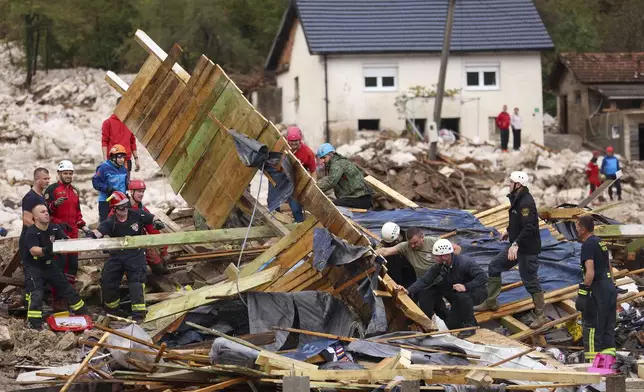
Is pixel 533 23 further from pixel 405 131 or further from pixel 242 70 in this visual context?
pixel 242 70

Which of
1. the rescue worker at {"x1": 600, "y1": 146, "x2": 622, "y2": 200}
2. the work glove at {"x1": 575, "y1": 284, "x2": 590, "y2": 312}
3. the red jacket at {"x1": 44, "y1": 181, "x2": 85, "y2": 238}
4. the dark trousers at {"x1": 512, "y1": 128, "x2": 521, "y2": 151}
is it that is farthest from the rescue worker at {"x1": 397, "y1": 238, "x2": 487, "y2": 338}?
the dark trousers at {"x1": 512, "y1": 128, "x2": 521, "y2": 151}

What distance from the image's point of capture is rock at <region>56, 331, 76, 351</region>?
1198cm

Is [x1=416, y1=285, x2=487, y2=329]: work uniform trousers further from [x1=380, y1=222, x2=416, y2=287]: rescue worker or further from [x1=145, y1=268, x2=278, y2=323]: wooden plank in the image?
[x1=145, y1=268, x2=278, y2=323]: wooden plank

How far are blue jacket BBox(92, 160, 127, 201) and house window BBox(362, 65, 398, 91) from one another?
24470mm

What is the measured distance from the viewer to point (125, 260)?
518 inches

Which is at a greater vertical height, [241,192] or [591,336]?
[241,192]

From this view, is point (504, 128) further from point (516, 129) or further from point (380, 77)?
point (380, 77)

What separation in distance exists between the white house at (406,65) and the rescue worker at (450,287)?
24.5 metres

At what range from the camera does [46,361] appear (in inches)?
459

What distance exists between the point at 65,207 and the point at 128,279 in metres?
1.23

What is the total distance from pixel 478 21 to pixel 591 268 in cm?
2899

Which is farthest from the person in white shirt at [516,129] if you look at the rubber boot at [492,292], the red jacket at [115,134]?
the rubber boot at [492,292]

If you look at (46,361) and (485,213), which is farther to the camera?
(485,213)

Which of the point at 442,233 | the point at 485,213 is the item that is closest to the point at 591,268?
the point at 442,233
